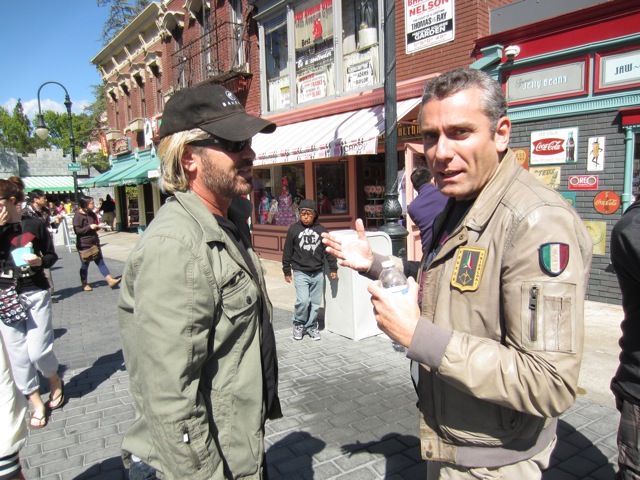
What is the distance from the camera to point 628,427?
Result: 2.01 meters

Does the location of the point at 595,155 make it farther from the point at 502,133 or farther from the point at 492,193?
the point at 492,193

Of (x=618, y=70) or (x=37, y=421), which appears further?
(x=618, y=70)

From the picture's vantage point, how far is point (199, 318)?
1.55 meters

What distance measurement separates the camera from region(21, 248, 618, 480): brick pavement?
327cm

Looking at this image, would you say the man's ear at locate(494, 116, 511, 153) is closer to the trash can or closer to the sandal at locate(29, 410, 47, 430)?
the trash can

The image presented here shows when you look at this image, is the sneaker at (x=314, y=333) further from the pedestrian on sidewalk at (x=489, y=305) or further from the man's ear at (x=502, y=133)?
the man's ear at (x=502, y=133)

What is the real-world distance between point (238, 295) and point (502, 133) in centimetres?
114

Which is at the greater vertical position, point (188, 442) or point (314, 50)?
point (314, 50)

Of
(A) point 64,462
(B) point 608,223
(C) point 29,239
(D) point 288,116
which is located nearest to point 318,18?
(D) point 288,116

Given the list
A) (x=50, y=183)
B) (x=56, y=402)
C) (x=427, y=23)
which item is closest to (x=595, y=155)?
(x=427, y=23)

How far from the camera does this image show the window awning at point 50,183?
41541mm

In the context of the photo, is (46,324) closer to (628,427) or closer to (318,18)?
(628,427)

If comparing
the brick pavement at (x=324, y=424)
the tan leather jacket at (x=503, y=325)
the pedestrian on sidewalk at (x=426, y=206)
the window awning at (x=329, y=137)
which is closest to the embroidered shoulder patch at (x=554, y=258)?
the tan leather jacket at (x=503, y=325)

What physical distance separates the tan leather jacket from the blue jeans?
14.8 feet
